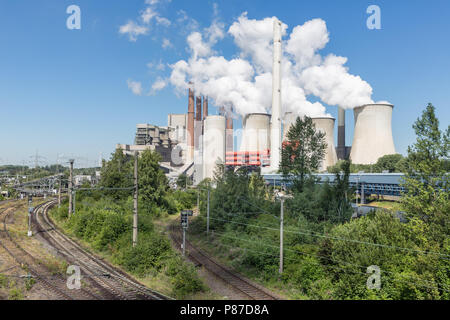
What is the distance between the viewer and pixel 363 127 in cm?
6644

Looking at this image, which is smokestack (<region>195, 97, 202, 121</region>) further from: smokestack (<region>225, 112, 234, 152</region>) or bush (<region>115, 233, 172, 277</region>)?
bush (<region>115, 233, 172, 277</region>)

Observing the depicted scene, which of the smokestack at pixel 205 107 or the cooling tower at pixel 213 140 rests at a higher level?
the smokestack at pixel 205 107

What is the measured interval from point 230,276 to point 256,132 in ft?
250

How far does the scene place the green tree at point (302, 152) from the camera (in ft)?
112

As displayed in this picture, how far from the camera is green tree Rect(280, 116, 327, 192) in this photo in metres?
34.0

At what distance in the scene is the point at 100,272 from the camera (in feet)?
61.2

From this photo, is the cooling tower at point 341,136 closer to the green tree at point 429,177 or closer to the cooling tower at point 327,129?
the cooling tower at point 327,129

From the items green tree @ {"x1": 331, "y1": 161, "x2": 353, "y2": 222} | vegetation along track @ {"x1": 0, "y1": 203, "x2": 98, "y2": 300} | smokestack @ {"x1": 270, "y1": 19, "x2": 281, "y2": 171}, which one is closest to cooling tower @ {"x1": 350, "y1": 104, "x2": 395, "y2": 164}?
smokestack @ {"x1": 270, "y1": 19, "x2": 281, "y2": 171}

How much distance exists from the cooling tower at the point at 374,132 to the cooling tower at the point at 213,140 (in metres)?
42.0

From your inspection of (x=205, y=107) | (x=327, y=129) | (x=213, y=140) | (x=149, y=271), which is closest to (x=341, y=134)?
(x=327, y=129)

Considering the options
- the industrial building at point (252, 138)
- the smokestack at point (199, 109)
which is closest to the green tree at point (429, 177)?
the industrial building at point (252, 138)
